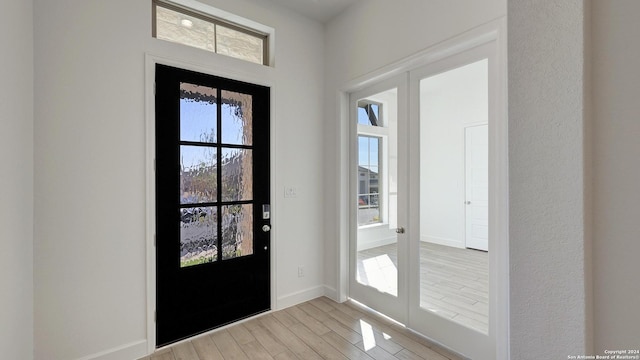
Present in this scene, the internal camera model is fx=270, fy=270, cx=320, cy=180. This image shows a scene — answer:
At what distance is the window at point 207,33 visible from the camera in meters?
2.38

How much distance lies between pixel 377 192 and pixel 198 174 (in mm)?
1741

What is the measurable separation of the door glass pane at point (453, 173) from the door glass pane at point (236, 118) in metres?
1.65

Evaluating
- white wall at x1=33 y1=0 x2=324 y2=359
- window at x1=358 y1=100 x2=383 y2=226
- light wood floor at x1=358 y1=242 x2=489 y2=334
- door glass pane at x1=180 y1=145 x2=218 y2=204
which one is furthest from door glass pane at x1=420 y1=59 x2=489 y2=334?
white wall at x1=33 y1=0 x2=324 y2=359

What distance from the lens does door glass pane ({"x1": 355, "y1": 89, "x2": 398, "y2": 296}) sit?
103 inches

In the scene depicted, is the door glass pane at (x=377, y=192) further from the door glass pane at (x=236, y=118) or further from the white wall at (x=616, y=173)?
the white wall at (x=616, y=173)

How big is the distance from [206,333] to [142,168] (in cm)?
154

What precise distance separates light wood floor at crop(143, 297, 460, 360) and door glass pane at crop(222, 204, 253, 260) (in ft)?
2.27

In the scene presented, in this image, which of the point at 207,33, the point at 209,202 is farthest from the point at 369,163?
the point at 207,33

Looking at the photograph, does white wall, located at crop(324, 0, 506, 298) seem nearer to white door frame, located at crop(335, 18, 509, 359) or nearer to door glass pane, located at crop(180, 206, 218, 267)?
white door frame, located at crop(335, 18, 509, 359)

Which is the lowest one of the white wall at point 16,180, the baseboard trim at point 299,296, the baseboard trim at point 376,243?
the baseboard trim at point 299,296

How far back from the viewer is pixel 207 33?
258 centimetres

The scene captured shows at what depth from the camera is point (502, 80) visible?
69.7 inches

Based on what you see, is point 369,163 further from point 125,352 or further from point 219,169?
point 125,352

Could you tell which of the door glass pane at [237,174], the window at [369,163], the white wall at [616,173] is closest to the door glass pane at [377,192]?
the window at [369,163]
